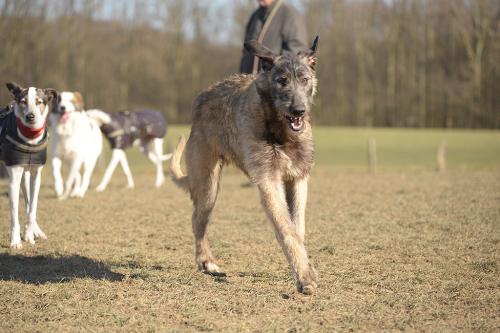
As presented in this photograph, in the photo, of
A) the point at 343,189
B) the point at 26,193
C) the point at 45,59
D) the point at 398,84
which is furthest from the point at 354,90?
the point at 26,193

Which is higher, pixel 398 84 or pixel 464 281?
pixel 398 84

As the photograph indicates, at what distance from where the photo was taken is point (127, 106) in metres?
47.1

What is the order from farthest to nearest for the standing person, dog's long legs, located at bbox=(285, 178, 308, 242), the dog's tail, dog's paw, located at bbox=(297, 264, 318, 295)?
the standing person → the dog's tail → dog's long legs, located at bbox=(285, 178, 308, 242) → dog's paw, located at bbox=(297, 264, 318, 295)

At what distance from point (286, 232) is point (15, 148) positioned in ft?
12.5

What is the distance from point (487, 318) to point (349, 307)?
96 cm

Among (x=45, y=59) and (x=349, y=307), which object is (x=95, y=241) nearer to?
(x=349, y=307)

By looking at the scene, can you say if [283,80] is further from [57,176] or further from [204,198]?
[57,176]

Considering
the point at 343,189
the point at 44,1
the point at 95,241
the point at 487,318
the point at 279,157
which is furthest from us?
the point at 44,1

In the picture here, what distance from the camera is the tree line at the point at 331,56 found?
40.8 metres

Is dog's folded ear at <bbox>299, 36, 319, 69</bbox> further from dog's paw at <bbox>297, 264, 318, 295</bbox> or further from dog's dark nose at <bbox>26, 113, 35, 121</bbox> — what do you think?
dog's dark nose at <bbox>26, 113, 35, 121</bbox>

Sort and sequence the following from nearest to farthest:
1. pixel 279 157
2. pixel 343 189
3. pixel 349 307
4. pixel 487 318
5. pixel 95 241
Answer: pixel 487 318, pixel 349 307, pixel 279 157, pixel 95 241, pixel 343 189

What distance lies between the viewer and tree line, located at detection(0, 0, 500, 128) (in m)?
40.8

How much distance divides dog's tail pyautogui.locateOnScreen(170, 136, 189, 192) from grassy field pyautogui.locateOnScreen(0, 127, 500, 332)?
2.65 ft

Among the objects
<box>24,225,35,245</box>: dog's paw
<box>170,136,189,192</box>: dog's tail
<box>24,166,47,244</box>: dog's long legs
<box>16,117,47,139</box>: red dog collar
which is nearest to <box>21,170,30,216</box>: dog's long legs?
<box>24,166,47,244</box>: dog's long legs
